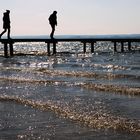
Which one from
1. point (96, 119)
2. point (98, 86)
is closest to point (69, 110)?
point (96, 119)

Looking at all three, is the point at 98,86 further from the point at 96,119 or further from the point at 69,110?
the point at 96,119

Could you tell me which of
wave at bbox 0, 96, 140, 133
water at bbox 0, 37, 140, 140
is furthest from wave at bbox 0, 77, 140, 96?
wave at bbox 0, 96, 140, 133

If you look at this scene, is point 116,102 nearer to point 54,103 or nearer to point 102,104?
point 102,104

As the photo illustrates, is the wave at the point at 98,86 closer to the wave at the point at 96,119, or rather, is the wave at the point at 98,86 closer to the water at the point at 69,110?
the water at the point at 69,110

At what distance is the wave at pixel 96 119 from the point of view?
21.6 feet

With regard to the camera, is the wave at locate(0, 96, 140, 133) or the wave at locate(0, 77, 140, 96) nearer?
the wave at locate(0, 96, 140, 133)

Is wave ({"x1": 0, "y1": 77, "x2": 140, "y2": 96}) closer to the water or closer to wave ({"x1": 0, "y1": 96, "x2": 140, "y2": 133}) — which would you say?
the water

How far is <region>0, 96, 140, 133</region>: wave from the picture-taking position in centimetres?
657

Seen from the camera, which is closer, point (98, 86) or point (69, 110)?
point (69, 110)

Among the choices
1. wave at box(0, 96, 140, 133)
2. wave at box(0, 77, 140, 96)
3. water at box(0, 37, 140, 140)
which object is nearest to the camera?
water at box(0, 37, 140, 140)

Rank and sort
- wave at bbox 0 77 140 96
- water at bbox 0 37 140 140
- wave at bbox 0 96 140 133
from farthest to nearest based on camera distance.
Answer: wave at bbox 0 77 140 96 < wave at bbox 0 96 140 133 < water at bbox 0 37 140 140

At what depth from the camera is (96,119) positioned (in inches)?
282

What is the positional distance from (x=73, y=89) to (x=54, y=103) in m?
2.40

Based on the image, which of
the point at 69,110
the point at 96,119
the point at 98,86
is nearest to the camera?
the point at 96,119
